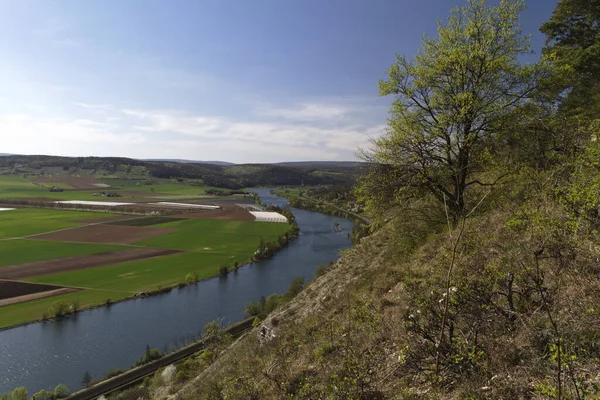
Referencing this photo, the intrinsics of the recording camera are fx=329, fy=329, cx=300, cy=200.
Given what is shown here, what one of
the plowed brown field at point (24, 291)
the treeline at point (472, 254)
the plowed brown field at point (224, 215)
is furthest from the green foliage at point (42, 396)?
the plowed brown field at point (224, 215)

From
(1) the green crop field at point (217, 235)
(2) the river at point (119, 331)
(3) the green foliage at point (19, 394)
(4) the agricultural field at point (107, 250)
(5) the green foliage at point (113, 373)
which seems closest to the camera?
(3) the green foliage at point (19, 394)

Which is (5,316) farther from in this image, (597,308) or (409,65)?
(597,308)

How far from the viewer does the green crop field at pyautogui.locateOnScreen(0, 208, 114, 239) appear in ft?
274

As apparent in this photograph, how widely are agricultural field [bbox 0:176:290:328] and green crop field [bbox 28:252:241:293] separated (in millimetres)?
147

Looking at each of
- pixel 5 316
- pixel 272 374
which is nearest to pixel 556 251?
pixel 272 374

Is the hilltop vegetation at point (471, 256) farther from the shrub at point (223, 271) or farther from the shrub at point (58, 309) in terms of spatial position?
the shrub at point (223, 271)

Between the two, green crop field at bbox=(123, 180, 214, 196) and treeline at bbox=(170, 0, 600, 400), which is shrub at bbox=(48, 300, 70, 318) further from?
green crop field at bbox=(123, 180, 214, 196)

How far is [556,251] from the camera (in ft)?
19.5

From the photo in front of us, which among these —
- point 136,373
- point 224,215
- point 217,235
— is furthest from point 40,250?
point 224,215

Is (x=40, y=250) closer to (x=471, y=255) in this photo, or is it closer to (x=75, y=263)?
(x=75, y=263)

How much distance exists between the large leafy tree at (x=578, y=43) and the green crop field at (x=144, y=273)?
54.0 m

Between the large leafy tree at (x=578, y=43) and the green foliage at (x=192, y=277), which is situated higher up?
the large leafy tree at (x=578, y=43)

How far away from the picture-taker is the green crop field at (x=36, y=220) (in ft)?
274

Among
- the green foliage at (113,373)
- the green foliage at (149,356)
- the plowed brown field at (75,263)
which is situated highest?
the plowed brown field at (75,263)
